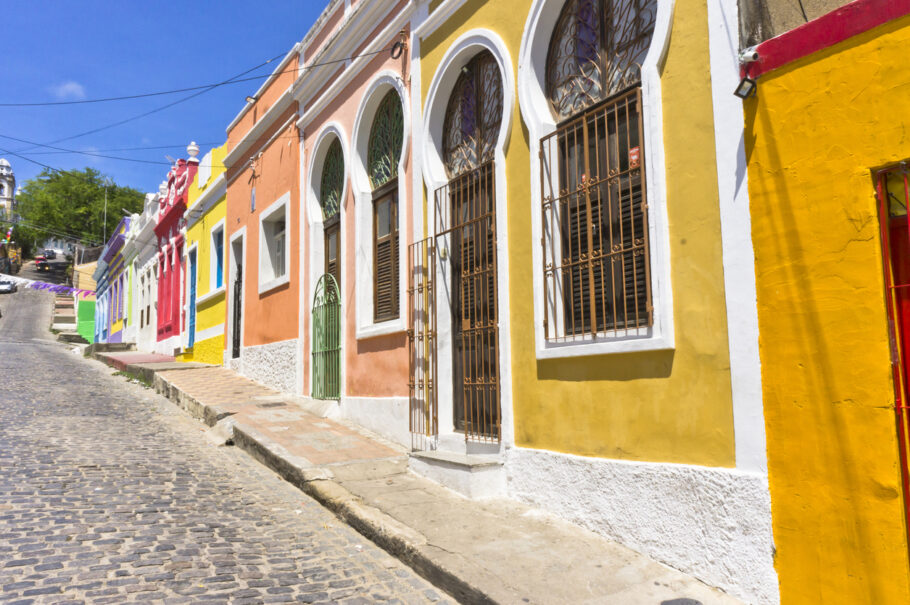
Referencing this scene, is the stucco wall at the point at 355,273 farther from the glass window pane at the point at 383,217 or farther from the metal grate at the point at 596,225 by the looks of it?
the metal grate at the point at 596,225

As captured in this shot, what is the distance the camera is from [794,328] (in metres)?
3.66

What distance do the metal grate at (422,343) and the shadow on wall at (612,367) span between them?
1.78 meters

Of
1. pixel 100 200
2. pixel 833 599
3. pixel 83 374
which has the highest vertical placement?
pixel 100 200

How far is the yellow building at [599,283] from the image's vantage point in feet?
13.2

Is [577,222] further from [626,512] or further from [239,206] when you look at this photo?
[239,206]

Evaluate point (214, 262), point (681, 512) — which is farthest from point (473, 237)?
point (214, 262)

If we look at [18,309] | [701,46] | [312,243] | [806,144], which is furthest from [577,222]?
[18,309]

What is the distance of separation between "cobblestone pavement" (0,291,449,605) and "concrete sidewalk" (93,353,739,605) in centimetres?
15

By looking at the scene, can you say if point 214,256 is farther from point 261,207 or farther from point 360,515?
point 360,515

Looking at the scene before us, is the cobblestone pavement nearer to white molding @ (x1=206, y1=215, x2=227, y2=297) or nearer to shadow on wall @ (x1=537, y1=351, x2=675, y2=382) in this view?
shadow on wall @ (x1=537, y1=351, x2=675, y2=382)

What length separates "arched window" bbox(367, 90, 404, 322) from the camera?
835cm

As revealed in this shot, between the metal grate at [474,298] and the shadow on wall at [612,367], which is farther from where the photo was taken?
the metal grate at [474,298]

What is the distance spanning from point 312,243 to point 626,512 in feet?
22.8

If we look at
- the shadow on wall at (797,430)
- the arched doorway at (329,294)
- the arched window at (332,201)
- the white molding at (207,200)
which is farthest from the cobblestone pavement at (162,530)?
the white molding at (207,200)
